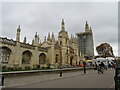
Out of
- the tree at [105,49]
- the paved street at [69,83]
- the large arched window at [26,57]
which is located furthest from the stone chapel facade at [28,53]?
the tree at [105,49]

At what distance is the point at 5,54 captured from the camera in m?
23.5

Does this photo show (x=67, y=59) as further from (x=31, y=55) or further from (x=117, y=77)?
(x=117, y=77)

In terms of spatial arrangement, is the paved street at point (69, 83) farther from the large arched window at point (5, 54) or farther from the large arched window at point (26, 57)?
the large arched window at point (26, 57)

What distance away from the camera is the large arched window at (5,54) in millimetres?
22737

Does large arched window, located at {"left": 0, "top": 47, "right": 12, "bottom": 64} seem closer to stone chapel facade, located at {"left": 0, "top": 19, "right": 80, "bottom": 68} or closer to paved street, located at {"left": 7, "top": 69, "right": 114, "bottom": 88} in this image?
stone chapel facade, located at {"left": 0, "top": 19, "right": 80, "bottom": 68}

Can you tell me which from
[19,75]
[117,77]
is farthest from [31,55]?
[117,77]

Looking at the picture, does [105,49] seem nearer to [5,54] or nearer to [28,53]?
[28,53]

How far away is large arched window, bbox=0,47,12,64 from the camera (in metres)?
22.7

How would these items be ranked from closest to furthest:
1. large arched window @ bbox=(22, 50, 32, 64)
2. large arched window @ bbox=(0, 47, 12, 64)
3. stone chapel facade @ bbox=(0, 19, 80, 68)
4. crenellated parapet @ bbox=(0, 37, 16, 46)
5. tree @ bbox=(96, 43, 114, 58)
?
1. crenellated parapet @ bbox=(0, 37, 16, 46)
2. large arched window @ bbox=(0, 47, 12, 64)
3. stone chapel facade @ bbox=(0, 19, 80, 68)
4. large arched window @ bbox=(22, 50, 32, 64)
5. tree @ bbox=(96, 43, 114, 58)

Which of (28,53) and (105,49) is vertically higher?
(105,49)

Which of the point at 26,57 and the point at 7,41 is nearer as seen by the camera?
the point at 7,41

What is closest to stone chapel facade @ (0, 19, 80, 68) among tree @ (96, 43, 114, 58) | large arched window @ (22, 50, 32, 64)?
large arched window @ (22, 50, 32, 64)

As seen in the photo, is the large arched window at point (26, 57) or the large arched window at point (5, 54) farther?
the large arched window at point (26, 57)

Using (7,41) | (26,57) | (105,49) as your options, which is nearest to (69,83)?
(7,41)
